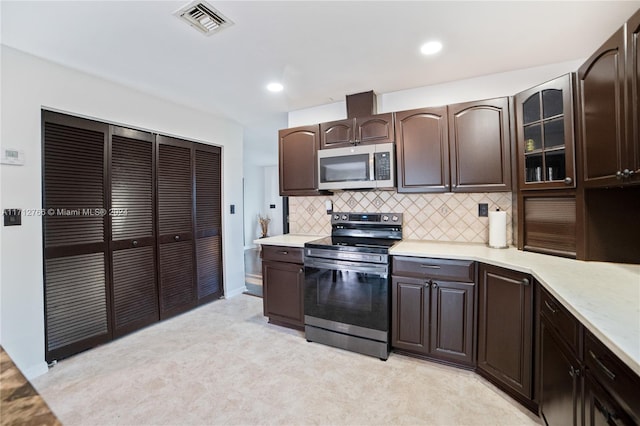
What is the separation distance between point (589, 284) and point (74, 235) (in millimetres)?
3576

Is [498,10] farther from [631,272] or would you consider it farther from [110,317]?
[110,317]

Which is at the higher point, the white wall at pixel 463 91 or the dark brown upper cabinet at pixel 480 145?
the white wall at pixel 463 91

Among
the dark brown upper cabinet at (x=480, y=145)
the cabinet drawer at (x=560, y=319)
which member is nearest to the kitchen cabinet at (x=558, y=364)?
the cabinet drawer at (x=560, y=319)

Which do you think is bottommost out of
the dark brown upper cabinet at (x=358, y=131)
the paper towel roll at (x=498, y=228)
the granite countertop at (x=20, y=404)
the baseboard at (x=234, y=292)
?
the baseboard at (x=234, y=292)

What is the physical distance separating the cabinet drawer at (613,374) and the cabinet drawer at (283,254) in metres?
2.07

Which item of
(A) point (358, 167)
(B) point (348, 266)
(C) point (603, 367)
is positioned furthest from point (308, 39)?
(C) point (603, 367)

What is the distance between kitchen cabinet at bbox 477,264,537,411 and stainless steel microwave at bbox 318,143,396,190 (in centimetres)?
111

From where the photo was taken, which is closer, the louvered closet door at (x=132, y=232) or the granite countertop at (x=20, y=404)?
the granite countertop at (x=20, y=404)

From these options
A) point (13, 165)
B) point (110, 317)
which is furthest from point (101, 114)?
point (110, 317)

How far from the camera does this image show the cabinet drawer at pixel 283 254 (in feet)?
9.17

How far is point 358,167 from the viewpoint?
2762mm

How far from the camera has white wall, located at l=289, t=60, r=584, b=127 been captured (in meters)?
2.43

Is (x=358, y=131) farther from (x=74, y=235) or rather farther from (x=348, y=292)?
(x=74, y=235)

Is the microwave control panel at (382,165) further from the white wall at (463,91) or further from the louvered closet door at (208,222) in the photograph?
the louvered closet door at (208,222)
